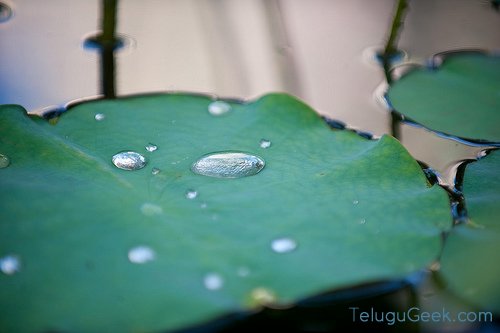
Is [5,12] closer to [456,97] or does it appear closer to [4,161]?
[4,161]

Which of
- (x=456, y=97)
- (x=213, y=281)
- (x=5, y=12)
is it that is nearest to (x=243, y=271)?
(x=213, y=281)

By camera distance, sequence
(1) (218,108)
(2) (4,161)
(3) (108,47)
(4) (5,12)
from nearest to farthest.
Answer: (2) (4,161), (1) (218,108), (3) (108,47), (4) (5,12)

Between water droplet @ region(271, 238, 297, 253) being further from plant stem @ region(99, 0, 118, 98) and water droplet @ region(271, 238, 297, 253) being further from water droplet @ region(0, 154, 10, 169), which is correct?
plant stem @ region(99, 0, 118, 98)

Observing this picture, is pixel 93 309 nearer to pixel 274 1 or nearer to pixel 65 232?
pixel 65 232

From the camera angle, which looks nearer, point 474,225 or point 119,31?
point 474,225

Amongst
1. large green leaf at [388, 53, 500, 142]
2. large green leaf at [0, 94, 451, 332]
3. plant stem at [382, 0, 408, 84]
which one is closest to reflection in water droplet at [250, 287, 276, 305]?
large green leaf at [0, 94, 451, 332]

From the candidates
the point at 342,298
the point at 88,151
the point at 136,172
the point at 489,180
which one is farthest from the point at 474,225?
the point at 88,151
